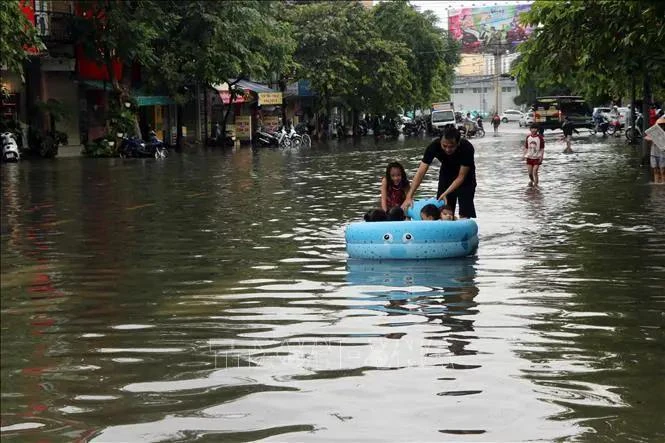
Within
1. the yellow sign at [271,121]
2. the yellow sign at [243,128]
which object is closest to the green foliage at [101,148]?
the yellow sign at [243,128]

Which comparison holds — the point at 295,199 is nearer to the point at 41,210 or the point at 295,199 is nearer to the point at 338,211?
the point at 338,211

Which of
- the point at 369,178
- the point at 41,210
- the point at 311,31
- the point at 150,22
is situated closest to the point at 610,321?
the point at 41,210

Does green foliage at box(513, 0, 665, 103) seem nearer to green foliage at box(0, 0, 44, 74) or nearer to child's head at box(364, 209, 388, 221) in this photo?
child's head at box(364, 209, 388, 221)

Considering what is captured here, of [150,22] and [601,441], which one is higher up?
[150,22]

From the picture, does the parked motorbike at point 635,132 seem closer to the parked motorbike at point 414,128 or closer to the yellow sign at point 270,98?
the yellow sign at point 270,98

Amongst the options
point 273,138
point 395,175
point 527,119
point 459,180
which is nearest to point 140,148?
point 273,138

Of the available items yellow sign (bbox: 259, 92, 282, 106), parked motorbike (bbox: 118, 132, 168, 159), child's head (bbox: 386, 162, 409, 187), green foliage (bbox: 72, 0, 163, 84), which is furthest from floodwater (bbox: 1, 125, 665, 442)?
yellow sign (bbox: 259, 92, 282, 106)

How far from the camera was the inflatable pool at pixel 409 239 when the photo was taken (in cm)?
1229

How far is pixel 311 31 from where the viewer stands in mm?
68250

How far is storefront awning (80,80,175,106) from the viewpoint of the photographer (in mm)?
48531

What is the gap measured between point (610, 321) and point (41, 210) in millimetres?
12831

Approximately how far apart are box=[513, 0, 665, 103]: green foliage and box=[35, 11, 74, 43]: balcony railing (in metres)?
26.0

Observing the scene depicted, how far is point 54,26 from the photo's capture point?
45.1 m

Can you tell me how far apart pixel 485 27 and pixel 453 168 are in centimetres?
12678
